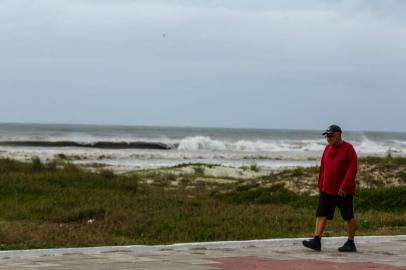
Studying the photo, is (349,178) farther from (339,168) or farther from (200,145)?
(200,145)

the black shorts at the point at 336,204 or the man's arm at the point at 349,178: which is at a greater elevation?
the man's arm at the point at 349,178

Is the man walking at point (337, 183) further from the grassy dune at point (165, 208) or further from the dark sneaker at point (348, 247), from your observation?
the grassy dune at point (165, 208)

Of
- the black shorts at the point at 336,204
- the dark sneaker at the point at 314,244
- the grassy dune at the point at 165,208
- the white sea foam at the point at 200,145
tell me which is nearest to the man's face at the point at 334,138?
the black shorts at the point at 336,204

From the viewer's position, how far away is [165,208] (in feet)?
60.4

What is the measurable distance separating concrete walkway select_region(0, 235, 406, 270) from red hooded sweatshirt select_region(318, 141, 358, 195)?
0.90 meters

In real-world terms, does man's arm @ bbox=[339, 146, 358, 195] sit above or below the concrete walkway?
above

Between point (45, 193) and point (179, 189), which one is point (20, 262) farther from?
point (179, 189)

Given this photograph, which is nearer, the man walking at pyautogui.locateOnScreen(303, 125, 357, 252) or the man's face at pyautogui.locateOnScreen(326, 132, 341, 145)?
the man walking at pyautogui.locateOnScreen(303, 125, 357, 252)

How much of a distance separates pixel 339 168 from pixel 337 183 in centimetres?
23

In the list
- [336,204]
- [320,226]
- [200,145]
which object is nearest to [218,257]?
[320,226]

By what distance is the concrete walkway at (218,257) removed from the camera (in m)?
9.73

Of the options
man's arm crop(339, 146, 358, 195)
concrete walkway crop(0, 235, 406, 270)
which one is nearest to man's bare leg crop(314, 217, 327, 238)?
concrete walkway crop(0, 235, 406, 270)

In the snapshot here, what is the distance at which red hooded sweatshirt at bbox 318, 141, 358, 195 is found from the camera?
1136 cm

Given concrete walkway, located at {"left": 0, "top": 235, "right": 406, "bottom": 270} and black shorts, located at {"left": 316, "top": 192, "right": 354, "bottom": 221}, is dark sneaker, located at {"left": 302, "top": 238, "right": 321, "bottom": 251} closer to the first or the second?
concrete walkway, located at {"left": 0, "top": 235, "right": 406, "bottom": 270}
